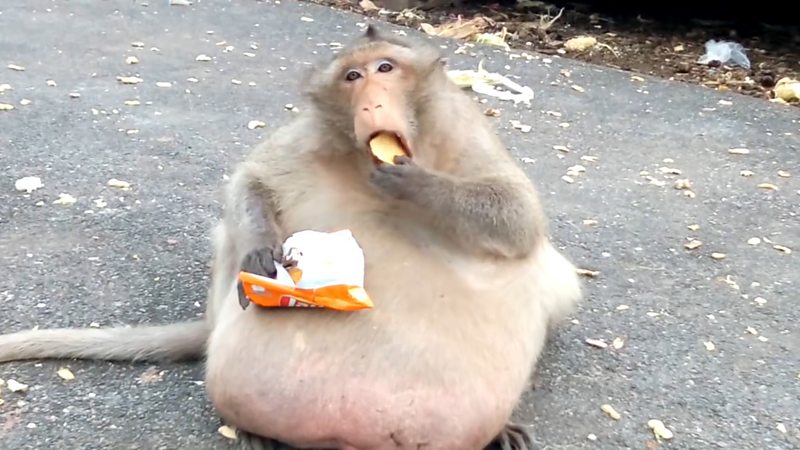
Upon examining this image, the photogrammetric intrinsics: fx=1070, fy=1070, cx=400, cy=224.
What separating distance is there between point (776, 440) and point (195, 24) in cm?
535

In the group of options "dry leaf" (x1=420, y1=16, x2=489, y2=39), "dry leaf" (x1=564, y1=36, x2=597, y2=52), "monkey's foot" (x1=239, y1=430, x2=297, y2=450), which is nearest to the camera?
"monkey's foot" (x1=239, y1=430, x2=297, y2=450)

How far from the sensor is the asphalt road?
8.27 feet

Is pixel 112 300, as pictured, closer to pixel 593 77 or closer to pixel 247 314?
pixel 247 314

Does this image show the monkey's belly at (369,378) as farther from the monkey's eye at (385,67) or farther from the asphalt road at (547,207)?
the monkey's eye at (385,67)

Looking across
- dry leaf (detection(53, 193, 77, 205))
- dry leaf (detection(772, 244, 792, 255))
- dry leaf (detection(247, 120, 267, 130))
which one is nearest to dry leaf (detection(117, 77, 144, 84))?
dry leaf (detection(247, 120, 267, 130))

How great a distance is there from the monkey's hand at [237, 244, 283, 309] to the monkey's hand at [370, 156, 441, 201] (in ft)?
0.81

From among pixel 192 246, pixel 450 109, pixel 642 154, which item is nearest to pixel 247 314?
pixel 450 109

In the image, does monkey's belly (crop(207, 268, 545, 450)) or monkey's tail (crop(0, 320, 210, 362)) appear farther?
monkey's tail (crop(0, 320, 210, 362))

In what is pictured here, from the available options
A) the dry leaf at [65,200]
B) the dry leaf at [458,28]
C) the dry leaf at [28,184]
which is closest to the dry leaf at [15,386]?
the dry leaf at [65,200]

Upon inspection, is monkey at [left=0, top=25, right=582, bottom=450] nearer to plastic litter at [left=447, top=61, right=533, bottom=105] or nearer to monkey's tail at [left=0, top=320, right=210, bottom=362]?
monkey's tail at [left=0, top=320, right=210, bottom=362]

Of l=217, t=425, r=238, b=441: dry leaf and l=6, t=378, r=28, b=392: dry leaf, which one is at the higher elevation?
l=217, t=425, r=238, b=441: dry leaf

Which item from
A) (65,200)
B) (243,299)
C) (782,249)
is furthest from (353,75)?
(782,249)

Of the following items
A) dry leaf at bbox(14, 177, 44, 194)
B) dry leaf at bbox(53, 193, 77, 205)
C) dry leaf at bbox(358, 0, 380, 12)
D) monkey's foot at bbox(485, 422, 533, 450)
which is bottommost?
dry leaf at bbox(358, 0, 380, 12)

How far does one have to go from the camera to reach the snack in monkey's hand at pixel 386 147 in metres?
2.14
